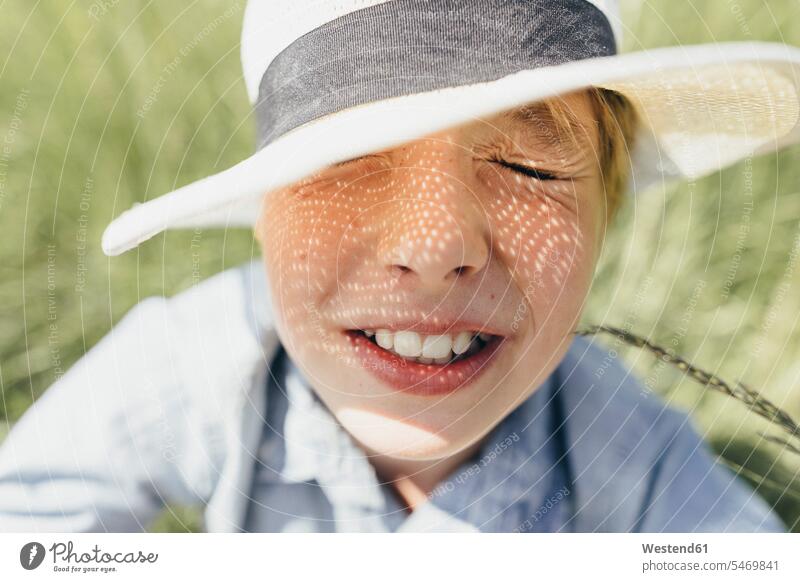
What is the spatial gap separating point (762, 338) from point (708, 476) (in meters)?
0.24

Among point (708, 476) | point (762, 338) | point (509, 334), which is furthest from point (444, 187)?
point (762, 338)

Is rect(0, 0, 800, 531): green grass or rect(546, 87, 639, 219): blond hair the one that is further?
rect(0, 0, 800, 531): green grass

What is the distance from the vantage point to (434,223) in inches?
18.1

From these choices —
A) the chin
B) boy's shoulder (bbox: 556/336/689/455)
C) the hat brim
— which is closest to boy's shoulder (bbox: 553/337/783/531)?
boy's shoulder (bbox: 556/336/689/455)

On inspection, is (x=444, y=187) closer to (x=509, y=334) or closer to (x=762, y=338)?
(x=509, y=334)

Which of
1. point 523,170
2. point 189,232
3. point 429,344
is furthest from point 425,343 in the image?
point 189,232

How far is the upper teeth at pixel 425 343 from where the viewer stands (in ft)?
1.68

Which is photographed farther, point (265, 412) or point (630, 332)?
→ point (630, 332)

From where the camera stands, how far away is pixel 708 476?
0.63m

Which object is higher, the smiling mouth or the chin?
the smiling mouth

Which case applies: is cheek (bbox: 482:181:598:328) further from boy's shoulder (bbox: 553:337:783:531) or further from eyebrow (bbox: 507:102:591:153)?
boy's shoulder (bbox: 553:337:783:531)

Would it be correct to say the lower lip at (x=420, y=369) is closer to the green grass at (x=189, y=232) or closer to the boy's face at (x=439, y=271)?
the boy's face at (x=439, y=271)

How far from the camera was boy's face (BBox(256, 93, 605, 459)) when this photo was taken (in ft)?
1.54

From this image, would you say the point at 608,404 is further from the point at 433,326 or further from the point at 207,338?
the point at 207,338
